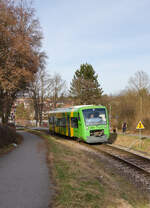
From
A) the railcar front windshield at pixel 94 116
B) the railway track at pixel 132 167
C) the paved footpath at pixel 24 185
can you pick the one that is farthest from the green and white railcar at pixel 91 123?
the paved footpath at pixel 24 185

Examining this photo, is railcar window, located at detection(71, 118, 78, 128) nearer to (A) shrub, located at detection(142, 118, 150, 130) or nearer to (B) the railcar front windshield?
(B) the railcar front windshield

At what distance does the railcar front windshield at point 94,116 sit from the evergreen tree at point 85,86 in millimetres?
35142

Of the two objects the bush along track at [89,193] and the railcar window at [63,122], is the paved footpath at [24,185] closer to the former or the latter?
the bush along track at [89,193]

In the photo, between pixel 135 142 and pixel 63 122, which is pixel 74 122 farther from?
pixel 135 142

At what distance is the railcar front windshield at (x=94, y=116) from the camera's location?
2097 centimetres

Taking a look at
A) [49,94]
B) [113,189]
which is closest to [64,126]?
[113,189]

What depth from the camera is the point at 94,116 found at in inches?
837

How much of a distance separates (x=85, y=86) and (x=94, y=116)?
1608 inches

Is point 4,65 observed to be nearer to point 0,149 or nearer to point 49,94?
point 0,149

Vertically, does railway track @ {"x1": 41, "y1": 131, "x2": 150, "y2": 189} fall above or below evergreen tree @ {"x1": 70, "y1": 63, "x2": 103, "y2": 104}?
below

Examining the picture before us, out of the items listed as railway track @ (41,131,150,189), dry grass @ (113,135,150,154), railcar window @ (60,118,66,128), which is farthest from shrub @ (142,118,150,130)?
railway track @ (41,131,150,189)

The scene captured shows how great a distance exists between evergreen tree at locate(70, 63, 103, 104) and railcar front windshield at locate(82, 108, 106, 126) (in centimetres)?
3514

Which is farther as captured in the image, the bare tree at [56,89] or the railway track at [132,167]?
the bare tree at [56,89]

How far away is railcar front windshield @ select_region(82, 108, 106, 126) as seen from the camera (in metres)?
21.0
